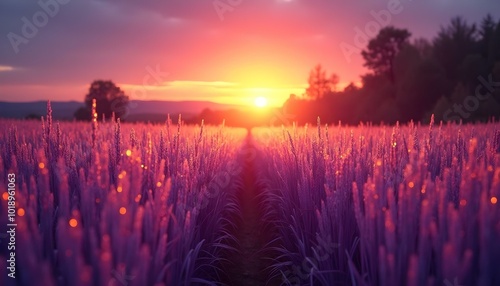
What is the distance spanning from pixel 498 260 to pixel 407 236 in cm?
35

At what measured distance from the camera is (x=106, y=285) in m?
1.41

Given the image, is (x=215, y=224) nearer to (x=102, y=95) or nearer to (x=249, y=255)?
(x=249, y=255)

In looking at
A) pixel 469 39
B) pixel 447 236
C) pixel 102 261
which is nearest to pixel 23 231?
pixel 102 261

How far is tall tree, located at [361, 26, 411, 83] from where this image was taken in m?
37.0

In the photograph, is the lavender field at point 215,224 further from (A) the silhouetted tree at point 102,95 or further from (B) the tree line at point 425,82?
(A) the silhouetted tree at point 102,95

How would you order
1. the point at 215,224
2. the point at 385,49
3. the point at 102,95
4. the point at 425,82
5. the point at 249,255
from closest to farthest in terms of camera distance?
1. the point at 215,224
2. the point at 249,255
3. the point at 425,82
4. the point at 385,49
5. the point at 102,95

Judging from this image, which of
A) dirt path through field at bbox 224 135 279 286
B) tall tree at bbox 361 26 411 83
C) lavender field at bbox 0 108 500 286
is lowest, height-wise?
dirt path through field at bbox 224 135 279 286

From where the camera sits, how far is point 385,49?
123 ft

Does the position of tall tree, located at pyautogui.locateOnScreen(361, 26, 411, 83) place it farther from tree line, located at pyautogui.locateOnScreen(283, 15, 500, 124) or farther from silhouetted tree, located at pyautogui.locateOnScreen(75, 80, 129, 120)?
silhouetted tree, located at pyautogui.locateOnScreen(75, 80, 129, 120)

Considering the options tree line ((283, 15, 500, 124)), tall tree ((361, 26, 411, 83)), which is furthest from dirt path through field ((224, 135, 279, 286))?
tall tree ((361, 26, 411, 83))

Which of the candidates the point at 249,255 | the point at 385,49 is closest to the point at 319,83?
the point at 385,49

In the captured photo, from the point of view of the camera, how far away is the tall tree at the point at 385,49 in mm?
37031

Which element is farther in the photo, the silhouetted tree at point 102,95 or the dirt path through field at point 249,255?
the silhouetted tree at point 102,95

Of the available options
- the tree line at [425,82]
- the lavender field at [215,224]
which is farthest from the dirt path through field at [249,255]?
the tree line at [425,82]
